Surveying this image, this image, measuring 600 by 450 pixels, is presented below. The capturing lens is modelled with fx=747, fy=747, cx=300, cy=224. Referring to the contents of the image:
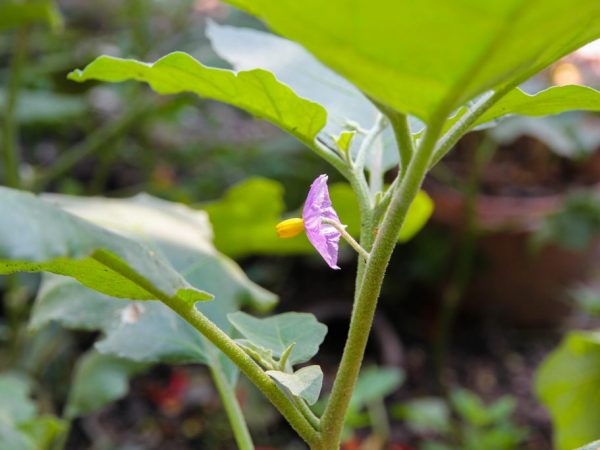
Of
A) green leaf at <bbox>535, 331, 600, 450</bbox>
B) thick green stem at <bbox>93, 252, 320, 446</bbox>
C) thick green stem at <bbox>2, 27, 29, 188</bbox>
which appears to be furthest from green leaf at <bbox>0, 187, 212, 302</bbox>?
thick green stem at <bbox>2, 27, 29, 188</bbox>

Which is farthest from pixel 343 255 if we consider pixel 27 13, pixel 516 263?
pixel 27 13

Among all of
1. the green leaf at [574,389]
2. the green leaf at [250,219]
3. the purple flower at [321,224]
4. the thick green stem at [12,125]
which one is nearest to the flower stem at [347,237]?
the purple flower at [321,224]

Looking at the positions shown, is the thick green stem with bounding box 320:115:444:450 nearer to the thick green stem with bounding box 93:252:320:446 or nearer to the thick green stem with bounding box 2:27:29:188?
the thick green stem with bounding box 93:252:320:446

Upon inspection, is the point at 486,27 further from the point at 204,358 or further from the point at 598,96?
the point at 204,358

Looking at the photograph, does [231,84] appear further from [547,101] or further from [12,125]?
[12,125]

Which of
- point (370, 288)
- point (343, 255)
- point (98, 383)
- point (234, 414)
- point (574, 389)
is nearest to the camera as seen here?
point (370, 288)

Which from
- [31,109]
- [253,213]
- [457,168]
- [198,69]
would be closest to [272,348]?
[198,69]
